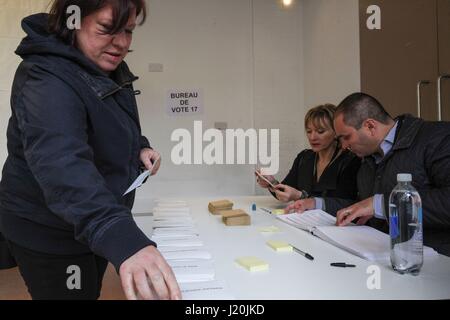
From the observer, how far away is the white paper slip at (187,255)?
1.04m

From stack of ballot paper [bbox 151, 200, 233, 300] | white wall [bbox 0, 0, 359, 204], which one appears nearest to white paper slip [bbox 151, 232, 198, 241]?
A: stack of ballot paper [bbox 151, 200, 233, 300]

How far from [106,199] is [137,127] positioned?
0.43m

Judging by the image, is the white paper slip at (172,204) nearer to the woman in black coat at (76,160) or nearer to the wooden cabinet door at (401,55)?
the woman in black coat at (76,160)

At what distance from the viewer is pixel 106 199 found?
647 mm

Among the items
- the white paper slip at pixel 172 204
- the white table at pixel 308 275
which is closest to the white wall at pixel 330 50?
the white paper slip at pixel 172 204

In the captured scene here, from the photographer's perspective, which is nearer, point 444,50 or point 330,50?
point 444,50

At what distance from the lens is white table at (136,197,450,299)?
785 millimetres

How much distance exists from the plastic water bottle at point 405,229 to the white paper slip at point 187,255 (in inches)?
19.3

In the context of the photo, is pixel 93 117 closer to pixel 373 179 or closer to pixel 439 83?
pixel 373 179

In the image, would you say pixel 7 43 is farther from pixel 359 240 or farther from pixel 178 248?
pixel 359 240

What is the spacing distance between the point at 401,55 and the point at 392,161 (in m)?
1.10

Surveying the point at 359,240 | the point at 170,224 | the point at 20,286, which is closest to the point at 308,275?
the point at 359,240

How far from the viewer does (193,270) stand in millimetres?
919
